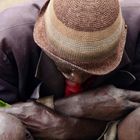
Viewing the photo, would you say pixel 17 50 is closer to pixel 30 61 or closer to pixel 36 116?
pixel 30 61

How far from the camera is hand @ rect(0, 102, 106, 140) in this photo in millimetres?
2229

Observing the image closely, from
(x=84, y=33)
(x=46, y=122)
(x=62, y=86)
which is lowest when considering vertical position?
(x=46, y=122)

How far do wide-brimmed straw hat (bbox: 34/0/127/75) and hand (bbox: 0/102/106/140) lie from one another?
399 mm

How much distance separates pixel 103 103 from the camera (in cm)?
223

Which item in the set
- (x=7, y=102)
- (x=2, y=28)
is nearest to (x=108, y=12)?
(x=2, y=28)

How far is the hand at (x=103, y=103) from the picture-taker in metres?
2.22

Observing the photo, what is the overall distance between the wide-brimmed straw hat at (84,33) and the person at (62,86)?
0.04 metres

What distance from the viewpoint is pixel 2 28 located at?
214 cm

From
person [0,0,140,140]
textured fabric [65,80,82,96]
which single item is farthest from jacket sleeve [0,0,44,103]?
textured fabric [65,80,82,96]

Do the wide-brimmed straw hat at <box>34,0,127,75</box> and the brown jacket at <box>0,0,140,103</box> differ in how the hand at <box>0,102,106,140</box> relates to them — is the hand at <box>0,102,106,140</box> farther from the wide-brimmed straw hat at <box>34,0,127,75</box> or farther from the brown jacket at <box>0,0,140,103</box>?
the wide-brimmed straw hat at <box>34,0,127,75</box>

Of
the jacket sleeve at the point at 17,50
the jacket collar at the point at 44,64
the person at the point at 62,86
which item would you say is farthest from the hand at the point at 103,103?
the jacket sleeve at the point at 17,50

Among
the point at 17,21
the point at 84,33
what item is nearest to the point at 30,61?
the point at 17,21

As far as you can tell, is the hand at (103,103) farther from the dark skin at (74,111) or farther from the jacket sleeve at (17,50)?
the jacket sleeve at (17,50)

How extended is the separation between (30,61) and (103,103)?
1.19 ft
